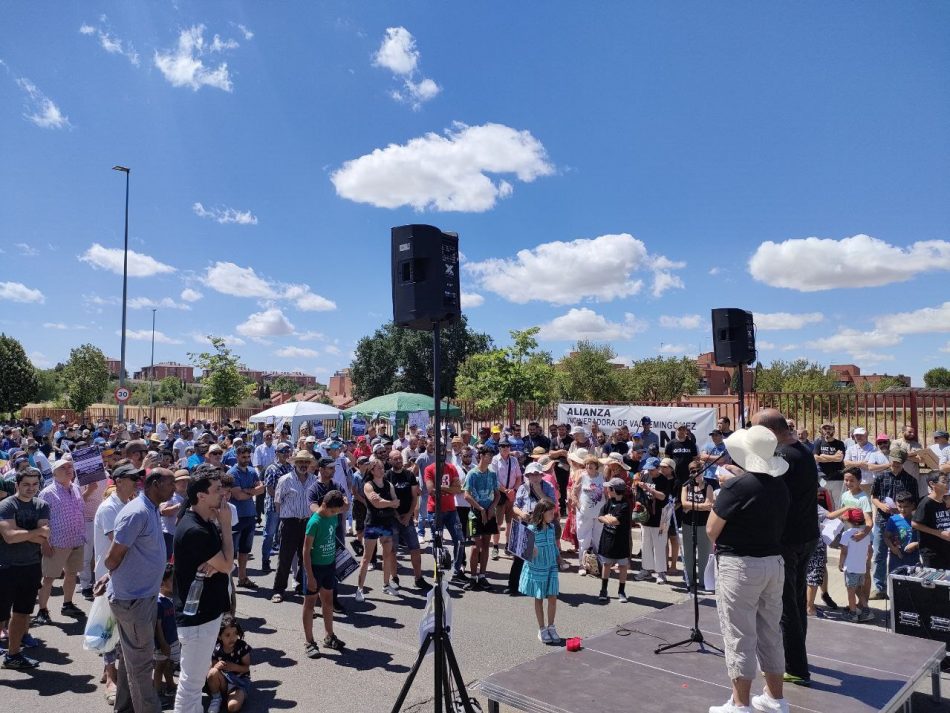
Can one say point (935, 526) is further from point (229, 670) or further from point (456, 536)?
point (229, 670)

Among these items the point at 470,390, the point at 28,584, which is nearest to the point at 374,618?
the point at 28,584

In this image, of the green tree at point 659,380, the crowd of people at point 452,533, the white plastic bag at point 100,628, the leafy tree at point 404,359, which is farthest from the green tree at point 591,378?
the white plastic bag at point 100,628

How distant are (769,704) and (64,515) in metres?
6.77

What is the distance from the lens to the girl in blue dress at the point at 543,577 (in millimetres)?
6172

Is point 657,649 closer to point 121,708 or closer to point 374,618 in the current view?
point 374,618

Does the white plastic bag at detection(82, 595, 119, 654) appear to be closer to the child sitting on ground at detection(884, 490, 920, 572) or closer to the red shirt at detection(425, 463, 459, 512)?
the red shirt at detection(425, 463, 459, 512)

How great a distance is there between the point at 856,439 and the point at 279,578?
9566 mm

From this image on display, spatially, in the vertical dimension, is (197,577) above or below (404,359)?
below

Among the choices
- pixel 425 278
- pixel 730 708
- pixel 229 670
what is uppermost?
pixel 425 278

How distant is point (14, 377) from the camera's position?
40.7 meters

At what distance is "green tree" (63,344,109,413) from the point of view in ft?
145

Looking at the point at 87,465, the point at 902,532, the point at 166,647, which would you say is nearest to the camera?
the point at 166,647

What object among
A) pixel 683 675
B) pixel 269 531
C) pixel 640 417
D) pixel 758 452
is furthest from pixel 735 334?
pixel 269 531

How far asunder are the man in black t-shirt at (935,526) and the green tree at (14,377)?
48189mm
